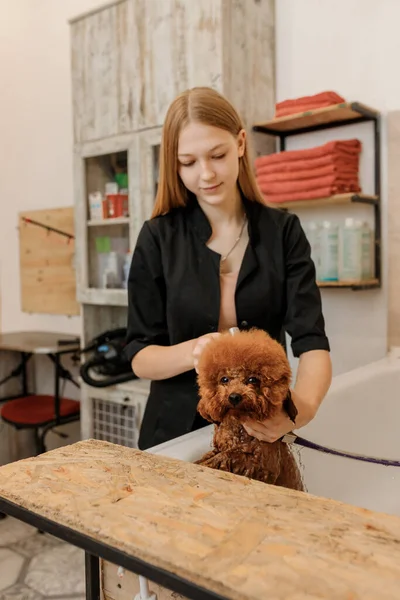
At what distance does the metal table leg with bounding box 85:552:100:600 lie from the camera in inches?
31.3

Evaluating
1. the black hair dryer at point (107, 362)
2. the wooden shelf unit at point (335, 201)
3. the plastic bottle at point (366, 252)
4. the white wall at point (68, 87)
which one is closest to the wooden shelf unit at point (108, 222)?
the black hair dryer at point (107, 362)

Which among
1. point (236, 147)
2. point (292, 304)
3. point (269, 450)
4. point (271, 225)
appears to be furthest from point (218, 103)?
point (269, 450)

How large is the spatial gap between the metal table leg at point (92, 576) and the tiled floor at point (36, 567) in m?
1.50

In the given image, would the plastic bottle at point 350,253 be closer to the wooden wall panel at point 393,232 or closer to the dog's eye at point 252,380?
the wooden wall panel at point 393,232

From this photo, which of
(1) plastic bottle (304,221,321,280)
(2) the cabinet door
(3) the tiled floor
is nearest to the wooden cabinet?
(2) the cabinet door

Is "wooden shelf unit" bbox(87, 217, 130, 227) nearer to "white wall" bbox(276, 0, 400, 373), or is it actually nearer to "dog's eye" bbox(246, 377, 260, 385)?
"white wall" bbox(276, 0, 400, 373)

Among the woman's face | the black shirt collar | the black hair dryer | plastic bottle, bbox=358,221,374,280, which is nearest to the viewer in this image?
the woman's face

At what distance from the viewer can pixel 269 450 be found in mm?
883

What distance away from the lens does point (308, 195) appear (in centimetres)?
209

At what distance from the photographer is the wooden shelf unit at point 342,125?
205 cm

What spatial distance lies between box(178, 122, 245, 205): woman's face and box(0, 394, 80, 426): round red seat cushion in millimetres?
1901

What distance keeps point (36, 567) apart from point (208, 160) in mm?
1977

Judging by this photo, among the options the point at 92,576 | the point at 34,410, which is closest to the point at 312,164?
→ the point at 92,576

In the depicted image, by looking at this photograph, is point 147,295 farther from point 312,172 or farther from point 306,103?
point 306,103
